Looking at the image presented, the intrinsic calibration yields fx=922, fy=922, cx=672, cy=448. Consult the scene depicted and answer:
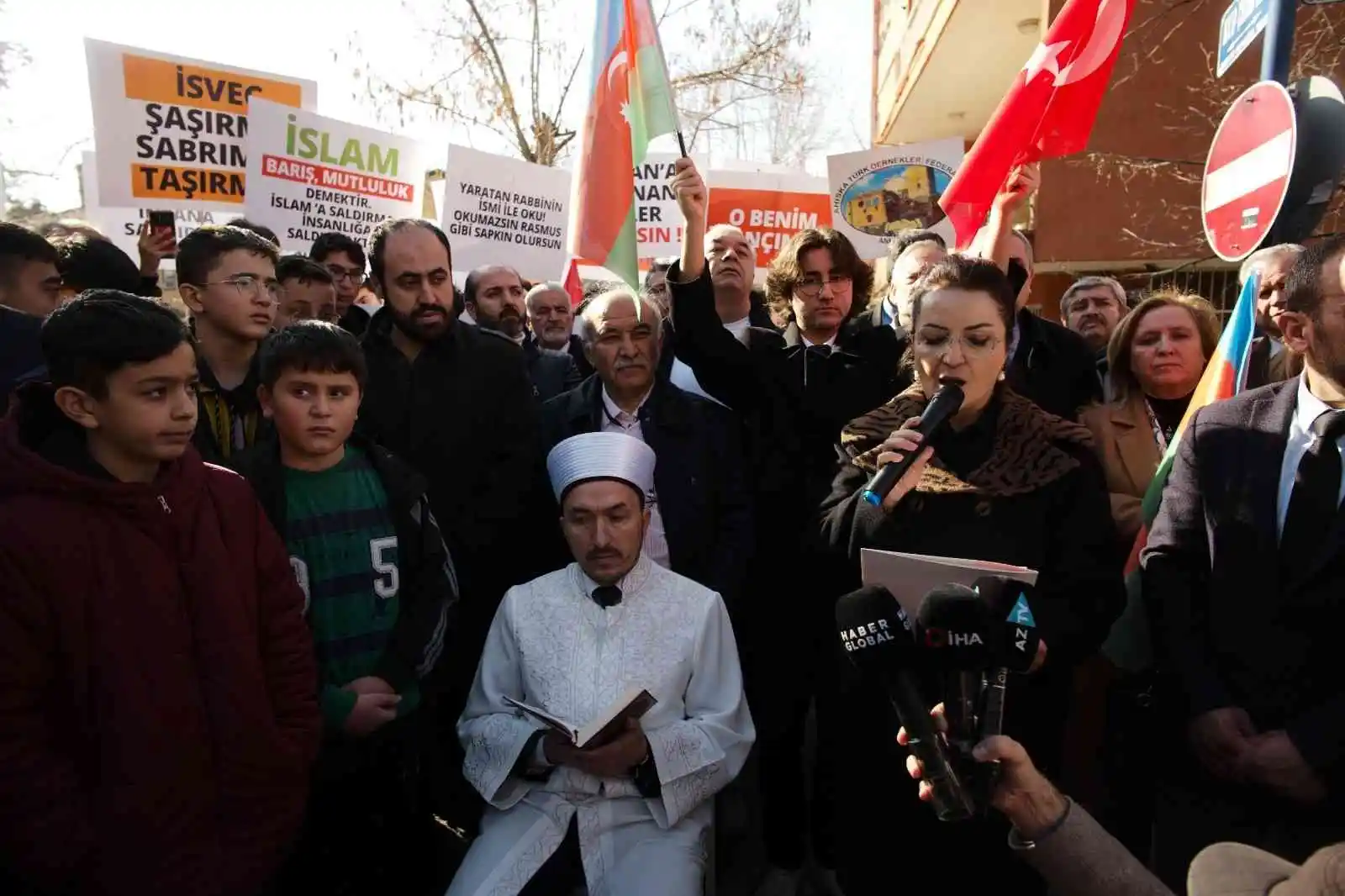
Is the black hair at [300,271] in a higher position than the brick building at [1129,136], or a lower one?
lower

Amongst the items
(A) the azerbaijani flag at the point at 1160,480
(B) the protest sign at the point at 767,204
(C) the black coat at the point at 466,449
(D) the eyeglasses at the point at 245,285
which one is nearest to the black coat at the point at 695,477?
(C) the black coat at the point at 466,449

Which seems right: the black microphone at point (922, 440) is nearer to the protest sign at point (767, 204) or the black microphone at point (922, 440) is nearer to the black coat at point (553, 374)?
the black coat at point (553, 374)

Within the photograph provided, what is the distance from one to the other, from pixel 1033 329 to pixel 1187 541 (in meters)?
1.28

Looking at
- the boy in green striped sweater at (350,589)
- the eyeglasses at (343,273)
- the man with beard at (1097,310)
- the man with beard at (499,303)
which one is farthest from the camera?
the man with beard at (499,303)

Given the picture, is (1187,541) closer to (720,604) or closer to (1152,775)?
(1152,775)

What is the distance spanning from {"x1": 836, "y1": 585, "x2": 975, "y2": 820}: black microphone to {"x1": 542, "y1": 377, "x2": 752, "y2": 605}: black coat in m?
1.62

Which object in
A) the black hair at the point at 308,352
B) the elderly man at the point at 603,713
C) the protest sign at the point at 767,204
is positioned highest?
the protest sign at the point at 767,204

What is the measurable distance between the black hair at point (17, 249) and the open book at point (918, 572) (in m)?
3.65

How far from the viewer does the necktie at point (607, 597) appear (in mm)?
2764

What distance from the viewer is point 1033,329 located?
3506 millimetres

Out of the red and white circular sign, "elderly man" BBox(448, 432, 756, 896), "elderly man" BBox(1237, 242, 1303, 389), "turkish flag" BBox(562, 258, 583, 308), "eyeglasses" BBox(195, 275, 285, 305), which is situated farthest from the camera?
"turkish flag" BBox(562, 258, 583, 308)

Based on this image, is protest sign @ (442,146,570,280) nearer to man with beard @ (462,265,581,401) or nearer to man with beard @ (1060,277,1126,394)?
man with beard @ (462,265,581,401)

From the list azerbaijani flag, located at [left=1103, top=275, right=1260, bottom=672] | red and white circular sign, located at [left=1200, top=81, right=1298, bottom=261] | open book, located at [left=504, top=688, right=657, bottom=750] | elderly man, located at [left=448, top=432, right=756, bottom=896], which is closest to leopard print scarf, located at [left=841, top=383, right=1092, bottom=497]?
azerbaijani flag, located at [left=1103, top=275, right=1260, bottom=672]

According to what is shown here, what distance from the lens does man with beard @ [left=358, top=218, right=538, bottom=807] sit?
342 cm
